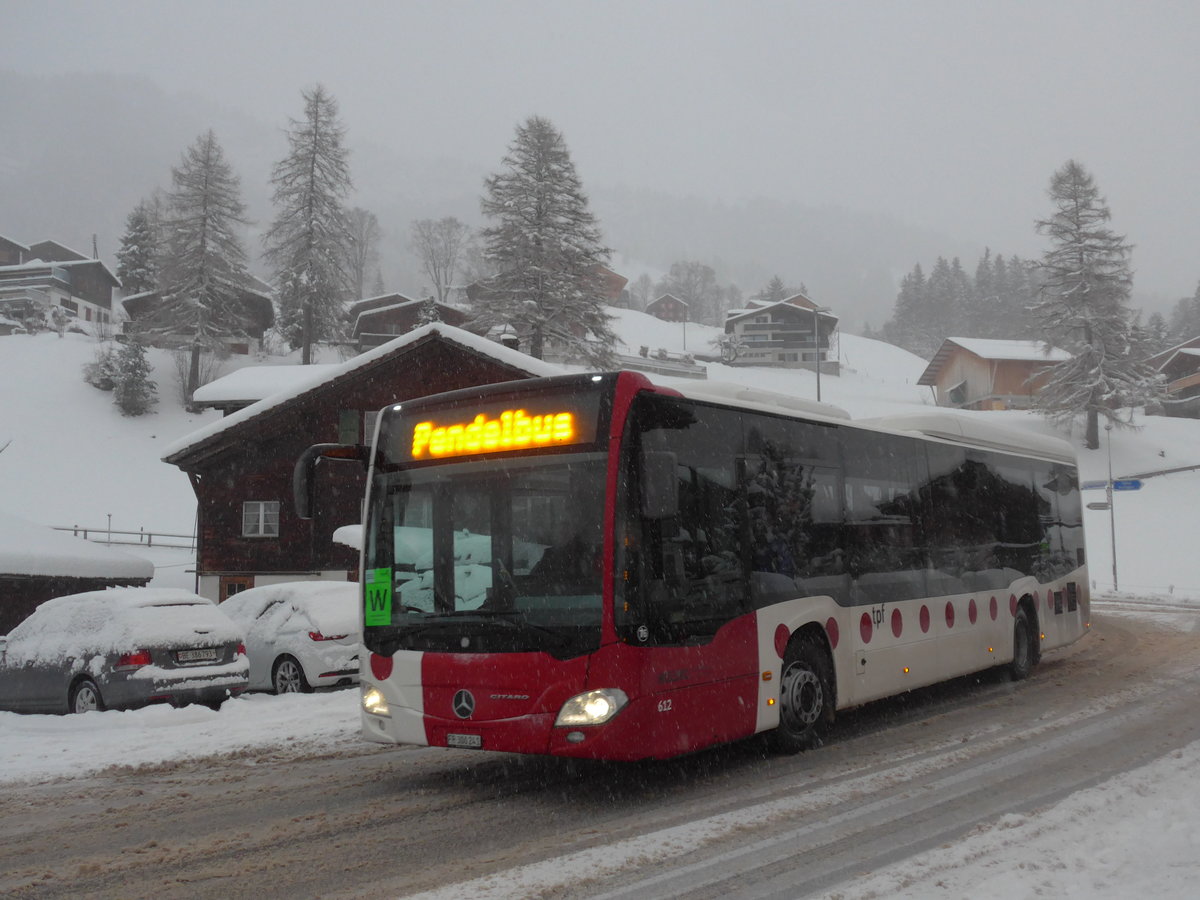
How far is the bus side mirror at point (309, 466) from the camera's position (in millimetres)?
8031

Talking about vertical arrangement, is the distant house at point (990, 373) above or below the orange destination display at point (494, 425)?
above

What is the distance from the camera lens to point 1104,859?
5.39m

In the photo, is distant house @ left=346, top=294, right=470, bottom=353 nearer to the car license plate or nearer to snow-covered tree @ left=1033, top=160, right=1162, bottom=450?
snow-covered tree @ left=1033, top=160, right=1162, bottom=450

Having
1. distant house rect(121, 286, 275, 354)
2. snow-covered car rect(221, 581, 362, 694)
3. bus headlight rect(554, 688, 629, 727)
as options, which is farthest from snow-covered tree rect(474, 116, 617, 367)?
bus headlight rect(554, 688, 629, 727)

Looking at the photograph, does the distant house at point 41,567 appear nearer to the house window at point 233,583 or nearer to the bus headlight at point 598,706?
the house window at point 233,583

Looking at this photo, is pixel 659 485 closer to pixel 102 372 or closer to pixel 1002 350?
pixel 102 372

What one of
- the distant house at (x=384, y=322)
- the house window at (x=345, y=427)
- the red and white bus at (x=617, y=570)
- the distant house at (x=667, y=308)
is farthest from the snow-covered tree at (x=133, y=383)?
the distant house at (x=667, y=308)

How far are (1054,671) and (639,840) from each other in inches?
403

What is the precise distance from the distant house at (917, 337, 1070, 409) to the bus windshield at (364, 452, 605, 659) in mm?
67479

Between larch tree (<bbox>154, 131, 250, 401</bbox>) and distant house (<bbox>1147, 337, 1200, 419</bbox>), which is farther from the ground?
larch tree (<bbox>154, 131, 250, 401</bbox>)

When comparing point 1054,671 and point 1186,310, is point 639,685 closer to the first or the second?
point 1054,671

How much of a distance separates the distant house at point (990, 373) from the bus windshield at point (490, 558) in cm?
6748

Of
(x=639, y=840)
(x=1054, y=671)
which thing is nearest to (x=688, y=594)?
(x=639, y=840)

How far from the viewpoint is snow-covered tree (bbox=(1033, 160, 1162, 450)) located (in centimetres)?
5300
